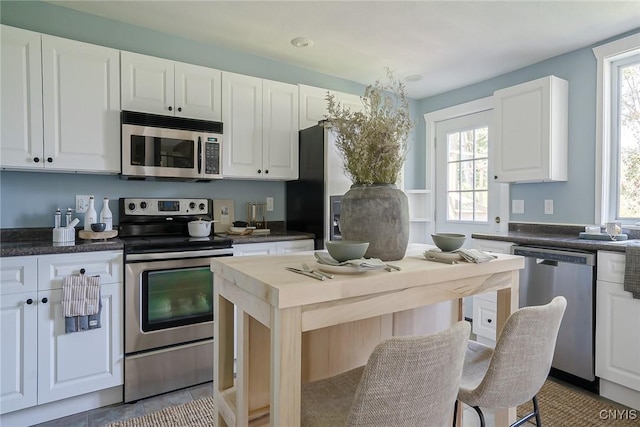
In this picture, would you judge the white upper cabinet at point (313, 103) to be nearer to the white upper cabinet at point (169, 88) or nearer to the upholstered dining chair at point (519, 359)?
the white upper cabinet at point (169, 88)

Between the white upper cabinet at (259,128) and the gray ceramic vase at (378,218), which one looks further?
the white upper cabinet at (259,128)

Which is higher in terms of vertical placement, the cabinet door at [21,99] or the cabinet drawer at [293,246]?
the cabinet door at [21,99]

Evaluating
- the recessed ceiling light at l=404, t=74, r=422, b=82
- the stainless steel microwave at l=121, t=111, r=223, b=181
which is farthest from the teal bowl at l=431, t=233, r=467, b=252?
the recessed ceiling light at l=404, t=74, r=422, b=82

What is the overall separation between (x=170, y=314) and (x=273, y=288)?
179 cm

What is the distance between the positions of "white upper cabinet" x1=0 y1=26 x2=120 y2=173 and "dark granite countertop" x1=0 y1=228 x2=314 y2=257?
0.48 meters

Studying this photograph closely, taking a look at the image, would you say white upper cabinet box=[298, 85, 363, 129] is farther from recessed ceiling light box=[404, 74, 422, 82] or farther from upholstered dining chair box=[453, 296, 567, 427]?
upholstered dining chair box=[453, 296, 567, 427]

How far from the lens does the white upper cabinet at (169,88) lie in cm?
247

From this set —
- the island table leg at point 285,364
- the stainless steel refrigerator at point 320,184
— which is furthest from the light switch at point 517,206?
the island table leg at point 285,364

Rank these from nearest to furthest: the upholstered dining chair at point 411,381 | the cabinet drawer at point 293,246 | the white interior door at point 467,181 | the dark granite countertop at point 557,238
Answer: the upholstered dining chair at point 411,381 → the dark granite countertop at point 557,238 → the cabinet drawer at point 293,246 → the white interior door at point 467,181

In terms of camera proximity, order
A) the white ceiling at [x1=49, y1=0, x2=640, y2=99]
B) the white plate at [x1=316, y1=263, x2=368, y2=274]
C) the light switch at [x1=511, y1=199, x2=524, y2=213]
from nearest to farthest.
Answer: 1. the white plate at [x1=316, y1=263, x2=368, y2=274]
2. the white ceiling at [x1=49, y1=0, x2=640, y2=99]
3. the light switch at [x1=511, y1=199, x2=524, y2=213]

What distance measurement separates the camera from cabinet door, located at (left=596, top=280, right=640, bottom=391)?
2078 millimetres

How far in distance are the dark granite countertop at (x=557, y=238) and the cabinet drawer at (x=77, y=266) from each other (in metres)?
2.67

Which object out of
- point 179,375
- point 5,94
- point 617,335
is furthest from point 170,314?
point 617,335

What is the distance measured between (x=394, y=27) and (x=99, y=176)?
8.04 feet
